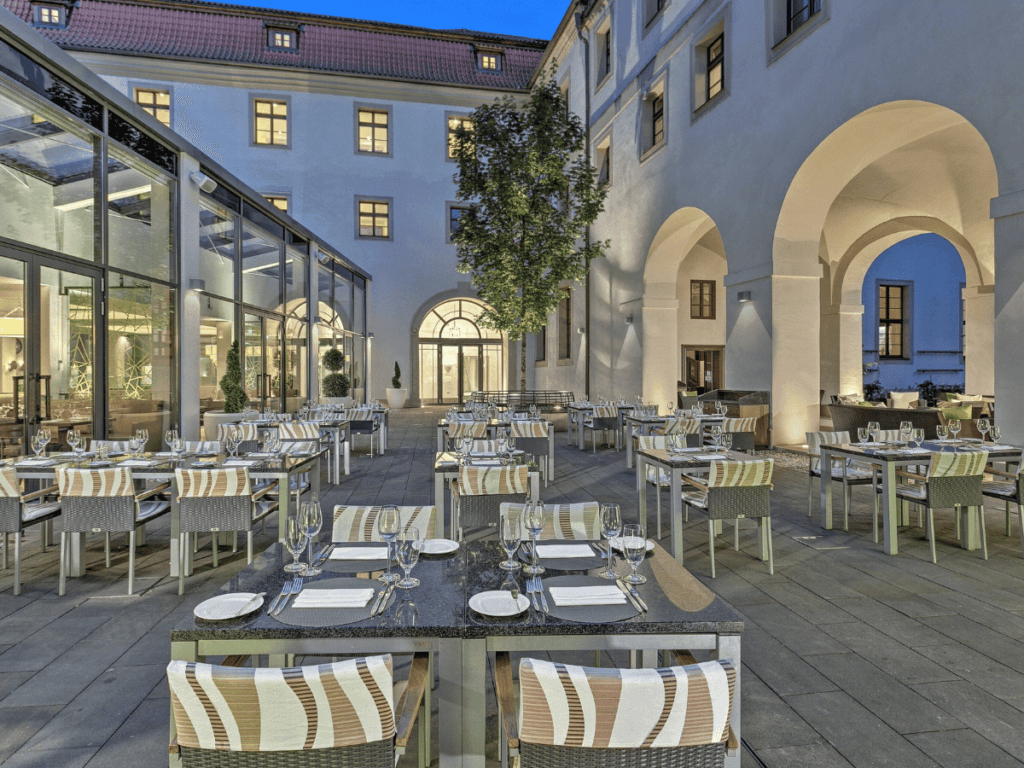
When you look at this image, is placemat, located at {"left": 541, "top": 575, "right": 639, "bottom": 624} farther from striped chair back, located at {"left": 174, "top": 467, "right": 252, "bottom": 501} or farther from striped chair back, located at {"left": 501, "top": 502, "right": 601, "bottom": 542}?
striped chair back, located at {"left": 174, "top": 467, "right": 252, "bottom": 501}

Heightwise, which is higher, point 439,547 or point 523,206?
point 523,206

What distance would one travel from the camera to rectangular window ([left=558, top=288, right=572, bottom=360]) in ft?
62.5

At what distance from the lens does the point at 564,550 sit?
2.26 metres

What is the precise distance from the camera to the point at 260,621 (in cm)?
164

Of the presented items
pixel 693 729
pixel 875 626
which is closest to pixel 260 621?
pixel 693 729

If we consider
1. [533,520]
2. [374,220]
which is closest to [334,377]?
[374,220]

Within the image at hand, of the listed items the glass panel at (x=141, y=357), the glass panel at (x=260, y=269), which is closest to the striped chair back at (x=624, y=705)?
the glass panel at (x=141, y=357)

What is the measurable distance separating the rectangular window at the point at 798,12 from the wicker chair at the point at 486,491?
865cm

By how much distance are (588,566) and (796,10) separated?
34.5 ft

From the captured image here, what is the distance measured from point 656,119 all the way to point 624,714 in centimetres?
1464

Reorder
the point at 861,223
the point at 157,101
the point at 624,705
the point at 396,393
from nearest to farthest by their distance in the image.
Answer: the point at 624,705 < the point at 861,223 < the point at 157,101 < the point at 396,393

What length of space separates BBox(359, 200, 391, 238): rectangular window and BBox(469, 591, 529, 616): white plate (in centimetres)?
1904

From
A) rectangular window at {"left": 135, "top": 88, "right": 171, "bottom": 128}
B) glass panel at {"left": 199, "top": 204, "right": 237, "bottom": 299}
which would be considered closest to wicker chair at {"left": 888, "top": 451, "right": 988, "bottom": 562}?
glass panel at {"left": 199, "top": 204, "right": 237, "bottom": 299}

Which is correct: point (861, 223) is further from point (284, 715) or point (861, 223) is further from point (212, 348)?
point (284, 715)
